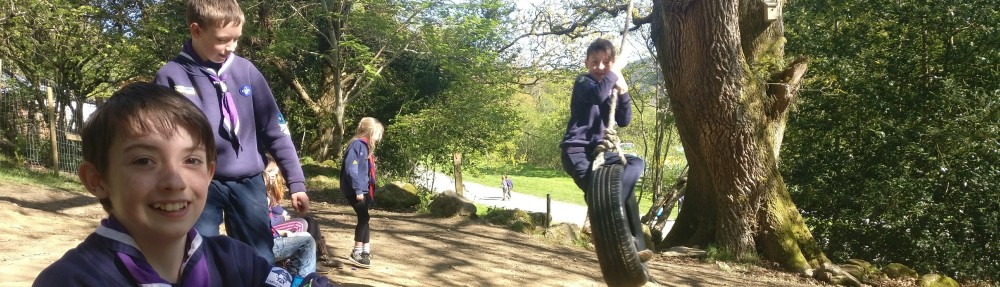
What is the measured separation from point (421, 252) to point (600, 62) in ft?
11.8

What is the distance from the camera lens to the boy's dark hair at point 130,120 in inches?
58.9

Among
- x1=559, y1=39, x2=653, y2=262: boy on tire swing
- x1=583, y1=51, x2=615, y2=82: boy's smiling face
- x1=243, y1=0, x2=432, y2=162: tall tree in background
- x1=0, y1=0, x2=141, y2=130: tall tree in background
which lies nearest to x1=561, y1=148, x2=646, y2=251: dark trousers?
x1=559, y1=39, x2=653, y2=262: boy on tire swing

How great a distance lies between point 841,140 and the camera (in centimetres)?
1262

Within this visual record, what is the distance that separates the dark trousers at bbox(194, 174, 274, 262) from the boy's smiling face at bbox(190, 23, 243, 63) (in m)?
0.45

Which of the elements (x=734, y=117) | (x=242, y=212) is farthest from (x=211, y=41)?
(x=734, y=117)

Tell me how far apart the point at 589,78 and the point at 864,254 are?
28.0 feet

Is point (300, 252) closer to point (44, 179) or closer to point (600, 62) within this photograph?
point (600, 62)

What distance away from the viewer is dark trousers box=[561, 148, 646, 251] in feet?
15.8

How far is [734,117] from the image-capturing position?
31.4 ft

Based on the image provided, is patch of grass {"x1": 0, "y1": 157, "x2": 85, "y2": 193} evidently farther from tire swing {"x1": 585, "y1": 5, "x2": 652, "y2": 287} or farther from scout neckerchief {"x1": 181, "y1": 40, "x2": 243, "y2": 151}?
scout neckerchief {"x1": 181, "y1": 40, "x2": 243, "y2": 151}

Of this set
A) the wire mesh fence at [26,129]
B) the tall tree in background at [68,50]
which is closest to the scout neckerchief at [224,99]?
the tall tree in background at [68,50]

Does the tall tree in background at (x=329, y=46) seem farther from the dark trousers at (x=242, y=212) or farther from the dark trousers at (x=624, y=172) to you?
the dark trousers at (x=242, y=212)

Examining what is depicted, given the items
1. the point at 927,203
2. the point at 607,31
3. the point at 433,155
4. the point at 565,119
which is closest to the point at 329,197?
the point at 433,155

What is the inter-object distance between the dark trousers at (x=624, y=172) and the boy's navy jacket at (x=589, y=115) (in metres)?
0.05
